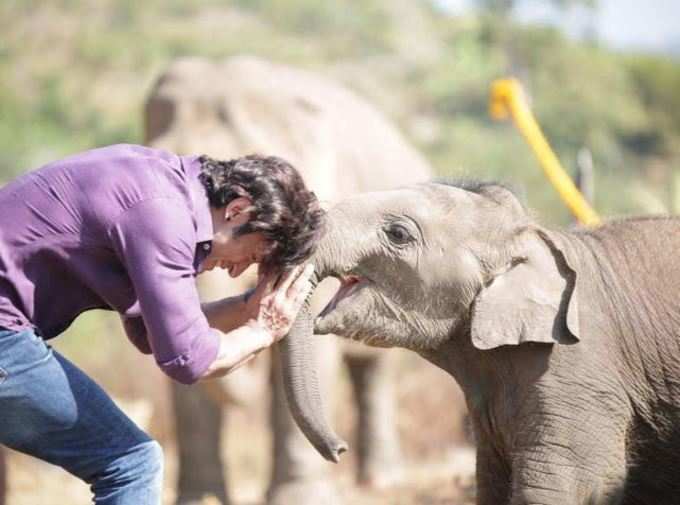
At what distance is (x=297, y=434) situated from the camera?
10.8 metres

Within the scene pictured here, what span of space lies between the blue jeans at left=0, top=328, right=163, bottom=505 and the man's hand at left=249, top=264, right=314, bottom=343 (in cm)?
55

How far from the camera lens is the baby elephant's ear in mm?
6211

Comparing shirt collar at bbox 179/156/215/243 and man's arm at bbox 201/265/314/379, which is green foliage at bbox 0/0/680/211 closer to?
man's arm at bbox 201/265/314/379

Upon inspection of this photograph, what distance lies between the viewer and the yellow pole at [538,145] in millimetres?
9758

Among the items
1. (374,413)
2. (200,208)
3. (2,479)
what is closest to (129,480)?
(200,208)

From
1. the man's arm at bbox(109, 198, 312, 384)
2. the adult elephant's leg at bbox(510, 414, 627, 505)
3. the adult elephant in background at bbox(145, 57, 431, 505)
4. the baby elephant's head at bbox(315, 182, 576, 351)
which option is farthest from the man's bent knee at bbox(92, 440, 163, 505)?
the adult elephant in background at bbox(145, 57, 431, 505)

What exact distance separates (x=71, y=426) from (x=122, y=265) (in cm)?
55

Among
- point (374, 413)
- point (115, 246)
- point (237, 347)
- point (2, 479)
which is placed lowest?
point (374, 413)

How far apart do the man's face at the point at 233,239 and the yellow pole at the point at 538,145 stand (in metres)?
4.47

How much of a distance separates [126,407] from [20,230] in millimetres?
7001

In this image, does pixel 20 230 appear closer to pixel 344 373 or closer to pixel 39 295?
pixel 39 295

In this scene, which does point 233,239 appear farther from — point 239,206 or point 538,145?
point 538,145

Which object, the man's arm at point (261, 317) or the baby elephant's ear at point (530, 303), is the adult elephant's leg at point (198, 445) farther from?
the man's arm at point (261, 317)

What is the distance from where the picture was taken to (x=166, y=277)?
5.11 m
